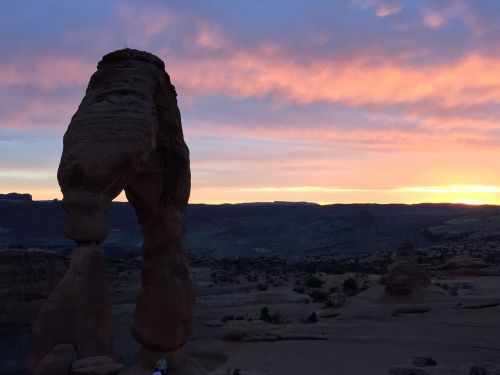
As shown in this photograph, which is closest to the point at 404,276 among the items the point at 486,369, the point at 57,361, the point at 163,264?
the point at 486,369

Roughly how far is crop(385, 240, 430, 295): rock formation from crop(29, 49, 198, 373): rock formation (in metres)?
15.6

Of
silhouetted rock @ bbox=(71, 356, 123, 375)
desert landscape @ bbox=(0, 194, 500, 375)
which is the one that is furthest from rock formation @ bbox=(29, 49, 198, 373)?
desert landscape @ bbox=(0, 194, 500, 375)

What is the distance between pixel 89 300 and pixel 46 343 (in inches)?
33.6

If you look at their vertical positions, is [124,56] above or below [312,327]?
above

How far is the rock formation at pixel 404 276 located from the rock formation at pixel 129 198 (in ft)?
51.2

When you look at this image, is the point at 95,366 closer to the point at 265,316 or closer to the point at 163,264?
the point at 163,264

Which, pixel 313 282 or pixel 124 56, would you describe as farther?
pixel 313 282

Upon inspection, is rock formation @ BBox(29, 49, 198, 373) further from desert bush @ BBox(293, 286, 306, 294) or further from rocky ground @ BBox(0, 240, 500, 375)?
desert bush @ BBox(293, 286, 306, 294)

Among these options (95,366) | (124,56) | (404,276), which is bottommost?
(404,276)

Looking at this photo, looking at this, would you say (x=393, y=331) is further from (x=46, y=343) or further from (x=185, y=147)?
(x=46, y=343)

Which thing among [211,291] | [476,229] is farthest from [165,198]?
[476,229]

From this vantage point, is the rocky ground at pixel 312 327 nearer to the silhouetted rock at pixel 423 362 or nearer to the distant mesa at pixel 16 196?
the silhouetted rock at pixel 423 362

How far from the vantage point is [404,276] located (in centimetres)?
2425

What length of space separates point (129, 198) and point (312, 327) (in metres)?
11.3
